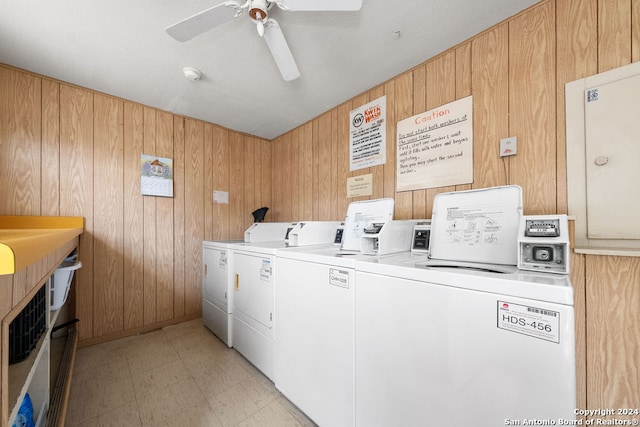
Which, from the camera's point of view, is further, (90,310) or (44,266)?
(90,310)

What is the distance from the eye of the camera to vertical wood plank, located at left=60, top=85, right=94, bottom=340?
6.61 ft

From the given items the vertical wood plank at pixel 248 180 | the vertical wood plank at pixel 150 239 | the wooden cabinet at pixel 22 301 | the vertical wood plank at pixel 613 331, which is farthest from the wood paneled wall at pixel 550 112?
the vertical wood plank at pixel 150 239

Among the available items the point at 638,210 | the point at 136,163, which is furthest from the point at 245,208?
the point at 638,210

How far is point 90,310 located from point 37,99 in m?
1.72

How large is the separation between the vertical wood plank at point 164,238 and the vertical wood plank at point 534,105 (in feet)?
9.29

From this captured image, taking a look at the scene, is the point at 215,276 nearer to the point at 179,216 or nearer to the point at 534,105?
the point at 179,216

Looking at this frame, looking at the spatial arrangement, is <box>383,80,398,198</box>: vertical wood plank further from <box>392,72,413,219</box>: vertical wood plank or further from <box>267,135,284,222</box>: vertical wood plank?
<box>267,135,284,222</box>: vertical wood plank

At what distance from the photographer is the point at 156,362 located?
188 centimetres

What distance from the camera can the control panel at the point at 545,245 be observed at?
0.90m

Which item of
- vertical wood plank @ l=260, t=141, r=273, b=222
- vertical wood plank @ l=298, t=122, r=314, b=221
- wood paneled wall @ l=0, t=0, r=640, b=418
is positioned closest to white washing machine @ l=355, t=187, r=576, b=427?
wood paneled wall @ l=0, t=0, r=640, b=418

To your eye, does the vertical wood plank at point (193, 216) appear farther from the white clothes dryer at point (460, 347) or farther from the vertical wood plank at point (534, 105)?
the vertical wood plank at point (534, 105)

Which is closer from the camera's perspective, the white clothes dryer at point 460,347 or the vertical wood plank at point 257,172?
the white clothes dryer at point 460,347

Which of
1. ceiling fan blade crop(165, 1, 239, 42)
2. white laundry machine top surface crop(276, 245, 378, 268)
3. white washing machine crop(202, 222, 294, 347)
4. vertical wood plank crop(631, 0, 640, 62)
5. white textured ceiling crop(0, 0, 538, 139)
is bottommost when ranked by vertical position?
white washing machine crop(202, 222, 294, 347)

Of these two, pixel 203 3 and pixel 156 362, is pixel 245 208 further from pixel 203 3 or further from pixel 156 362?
pixel 203 3
